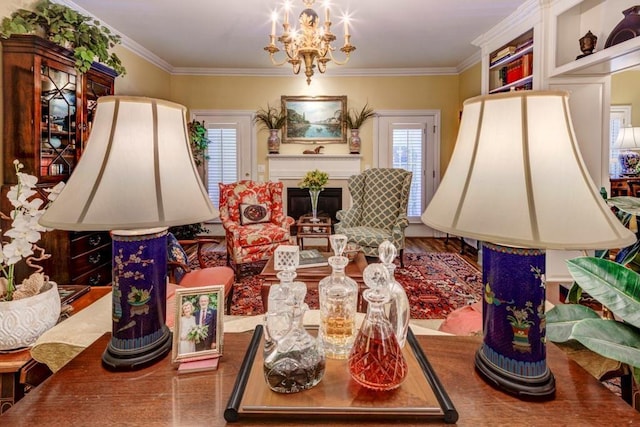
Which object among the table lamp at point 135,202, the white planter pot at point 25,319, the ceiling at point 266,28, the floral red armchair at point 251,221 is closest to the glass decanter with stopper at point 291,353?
the table lamp at point 135,202

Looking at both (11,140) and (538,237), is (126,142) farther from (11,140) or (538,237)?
(11,140)

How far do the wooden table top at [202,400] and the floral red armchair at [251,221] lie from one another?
315 centimetres

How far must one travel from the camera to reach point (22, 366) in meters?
1.17

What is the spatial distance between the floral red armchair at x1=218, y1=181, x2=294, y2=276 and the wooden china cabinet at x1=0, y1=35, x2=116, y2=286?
1.30 metres

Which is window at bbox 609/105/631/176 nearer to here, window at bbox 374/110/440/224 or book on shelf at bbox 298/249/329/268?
window at bbox 374/110/440/224

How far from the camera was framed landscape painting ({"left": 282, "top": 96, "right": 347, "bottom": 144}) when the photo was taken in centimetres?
607

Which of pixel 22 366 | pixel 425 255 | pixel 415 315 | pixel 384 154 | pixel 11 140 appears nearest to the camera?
pixel 22 366

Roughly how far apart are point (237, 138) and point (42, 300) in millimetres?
5232

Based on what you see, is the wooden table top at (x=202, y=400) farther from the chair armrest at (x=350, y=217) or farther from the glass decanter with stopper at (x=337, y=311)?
the chair armrest at (x=350, y=217)

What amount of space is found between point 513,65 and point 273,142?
11.6 ft

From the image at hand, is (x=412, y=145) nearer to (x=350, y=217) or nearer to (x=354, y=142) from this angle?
(x=354, y=142)

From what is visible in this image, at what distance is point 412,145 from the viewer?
6230mm

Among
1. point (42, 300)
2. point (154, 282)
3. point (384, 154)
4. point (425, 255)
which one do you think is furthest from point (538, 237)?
point (384, 154)

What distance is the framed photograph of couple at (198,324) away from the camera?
0.84 m
